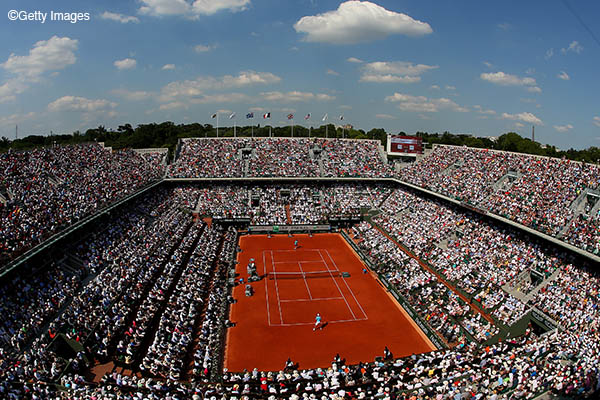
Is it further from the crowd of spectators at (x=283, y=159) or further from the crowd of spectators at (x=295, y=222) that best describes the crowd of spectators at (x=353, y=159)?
the crowd of spectators at (x=295, y=222)

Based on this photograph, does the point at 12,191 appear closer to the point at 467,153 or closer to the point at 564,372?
the point at 564,372

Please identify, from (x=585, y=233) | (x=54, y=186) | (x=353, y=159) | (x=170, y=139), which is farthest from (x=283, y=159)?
(x=170, y=139)

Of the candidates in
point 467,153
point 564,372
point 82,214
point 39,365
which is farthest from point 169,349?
point 467,153

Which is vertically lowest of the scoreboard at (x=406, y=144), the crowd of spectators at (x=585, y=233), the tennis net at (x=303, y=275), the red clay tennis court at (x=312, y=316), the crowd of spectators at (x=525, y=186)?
the red clay tennis court at (x=312, y=316)

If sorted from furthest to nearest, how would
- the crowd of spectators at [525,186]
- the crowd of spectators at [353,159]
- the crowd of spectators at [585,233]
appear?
the crowd of spectators at [353,159]
the crowd of spectators at [525,186]
the crowd of spectators at [585,233]

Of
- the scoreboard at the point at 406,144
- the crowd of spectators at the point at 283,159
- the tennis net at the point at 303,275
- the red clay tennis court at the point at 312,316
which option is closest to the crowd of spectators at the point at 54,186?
the red clay tennis court at the point at 312,316

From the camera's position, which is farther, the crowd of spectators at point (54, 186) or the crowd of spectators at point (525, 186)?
the crowd of spectators at point (525, 186)
